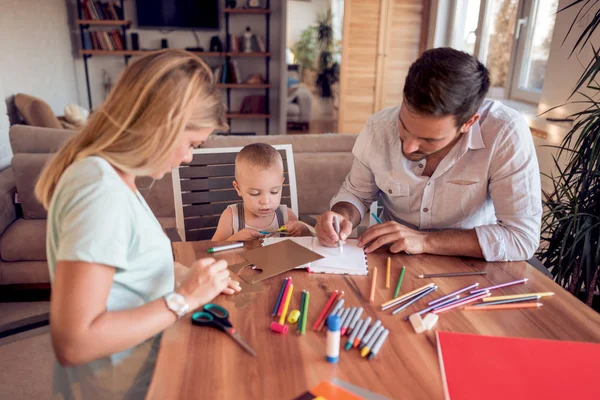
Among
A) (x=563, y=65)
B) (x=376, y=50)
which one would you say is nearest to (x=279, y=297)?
(x=563, y=65)

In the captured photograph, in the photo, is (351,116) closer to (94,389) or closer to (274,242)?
(274,242)

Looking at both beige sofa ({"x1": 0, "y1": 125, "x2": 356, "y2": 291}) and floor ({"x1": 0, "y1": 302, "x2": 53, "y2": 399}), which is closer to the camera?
floor ({"x1": 0, "y1": 302, "x2": 53, "y2": 399})

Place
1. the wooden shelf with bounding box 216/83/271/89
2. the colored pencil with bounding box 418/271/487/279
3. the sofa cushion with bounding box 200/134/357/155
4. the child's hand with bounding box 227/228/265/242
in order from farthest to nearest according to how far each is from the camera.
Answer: the wooden shelf with bounding box 216/83/271/89 < the sofa cushion with bounding box 200/134/357/155 < the child's hand with bounding box 227/228/265/242 < the colored pencil with bounding box 418/271/487/279

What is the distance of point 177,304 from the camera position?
86 cm

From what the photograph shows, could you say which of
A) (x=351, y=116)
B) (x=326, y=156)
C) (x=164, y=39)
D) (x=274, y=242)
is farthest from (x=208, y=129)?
(x=164, y=39)

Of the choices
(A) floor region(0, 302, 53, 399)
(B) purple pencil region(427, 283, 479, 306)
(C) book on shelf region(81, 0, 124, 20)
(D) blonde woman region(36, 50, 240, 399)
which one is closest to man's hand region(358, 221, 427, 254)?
(B) purple pencil region(427, 283, 479, 306)

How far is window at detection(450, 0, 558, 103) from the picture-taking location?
3.56m

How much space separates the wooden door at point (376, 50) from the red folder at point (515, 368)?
458cm

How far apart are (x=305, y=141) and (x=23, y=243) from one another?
1620 millimetres

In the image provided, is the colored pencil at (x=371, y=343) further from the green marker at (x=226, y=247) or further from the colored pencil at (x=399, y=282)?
the green marker at (x=226, y=247)

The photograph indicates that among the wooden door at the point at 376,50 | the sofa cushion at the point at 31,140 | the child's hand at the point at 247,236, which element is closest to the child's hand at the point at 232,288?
the child's hand at the point at 247,236

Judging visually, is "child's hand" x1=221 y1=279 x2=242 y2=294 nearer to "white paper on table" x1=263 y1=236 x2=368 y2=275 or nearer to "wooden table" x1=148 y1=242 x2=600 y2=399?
"wooden table" x1=148 y1=242 x2=600 y2=399

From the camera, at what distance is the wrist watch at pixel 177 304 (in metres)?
0.85

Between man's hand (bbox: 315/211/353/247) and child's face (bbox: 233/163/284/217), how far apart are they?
1.10ft
